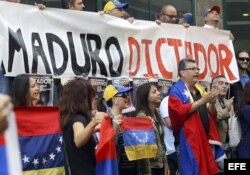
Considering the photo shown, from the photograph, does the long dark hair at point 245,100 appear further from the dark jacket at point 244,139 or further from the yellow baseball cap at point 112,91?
the yellow baseball cap at point 112,91

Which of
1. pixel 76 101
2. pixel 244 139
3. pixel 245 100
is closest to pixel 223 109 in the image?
pixel 245 100

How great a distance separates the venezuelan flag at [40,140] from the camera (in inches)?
235

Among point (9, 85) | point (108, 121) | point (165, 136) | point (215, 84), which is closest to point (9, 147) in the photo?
point (108, 121)

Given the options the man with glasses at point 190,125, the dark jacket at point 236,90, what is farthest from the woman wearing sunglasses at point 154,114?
the dark jacket at point 236,90

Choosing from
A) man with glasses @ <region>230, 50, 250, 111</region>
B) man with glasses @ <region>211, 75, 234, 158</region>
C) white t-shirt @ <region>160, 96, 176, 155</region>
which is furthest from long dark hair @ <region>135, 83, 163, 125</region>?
man with glasses @ <region>230, 50, 250, 111</region>

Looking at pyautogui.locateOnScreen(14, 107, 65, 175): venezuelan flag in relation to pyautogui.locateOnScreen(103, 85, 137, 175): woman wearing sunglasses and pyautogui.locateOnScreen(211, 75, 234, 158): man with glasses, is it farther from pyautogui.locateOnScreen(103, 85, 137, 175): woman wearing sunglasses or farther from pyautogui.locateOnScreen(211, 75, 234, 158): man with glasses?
pyautogui.locateOnScreen(211, 75, 234, 158): man with glasses

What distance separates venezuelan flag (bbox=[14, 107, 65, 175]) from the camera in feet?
19.6

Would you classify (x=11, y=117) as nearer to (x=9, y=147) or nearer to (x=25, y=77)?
(x=9, y=147)

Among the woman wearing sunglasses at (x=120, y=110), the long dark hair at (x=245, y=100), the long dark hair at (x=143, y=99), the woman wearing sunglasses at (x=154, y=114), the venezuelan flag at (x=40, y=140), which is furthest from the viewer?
the long dark hair at (x=245, y=100)

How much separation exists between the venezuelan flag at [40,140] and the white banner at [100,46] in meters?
0.77

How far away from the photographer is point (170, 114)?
7.64 m

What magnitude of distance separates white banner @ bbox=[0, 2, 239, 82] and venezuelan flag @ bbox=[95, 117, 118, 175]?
1.40 m

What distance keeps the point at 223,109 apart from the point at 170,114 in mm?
916

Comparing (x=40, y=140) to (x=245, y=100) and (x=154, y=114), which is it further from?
(x=245, y=100)
